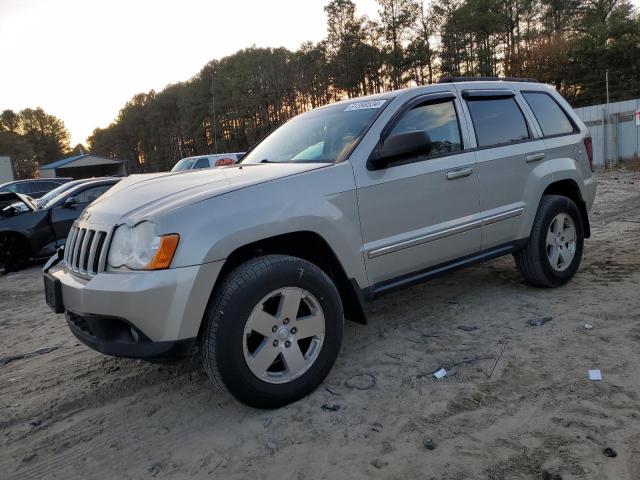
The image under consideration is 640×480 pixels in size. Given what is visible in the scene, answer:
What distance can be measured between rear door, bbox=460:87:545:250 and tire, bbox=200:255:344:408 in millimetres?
1696

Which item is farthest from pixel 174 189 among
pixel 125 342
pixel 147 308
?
pixel 125 342

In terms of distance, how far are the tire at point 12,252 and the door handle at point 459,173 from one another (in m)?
7.85

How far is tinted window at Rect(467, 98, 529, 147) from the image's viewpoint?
13.0 feet

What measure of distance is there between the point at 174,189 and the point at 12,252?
715 centimetres

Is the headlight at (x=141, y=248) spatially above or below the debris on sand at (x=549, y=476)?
above

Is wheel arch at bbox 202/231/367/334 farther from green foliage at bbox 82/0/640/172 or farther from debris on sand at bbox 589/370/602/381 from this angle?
green foliage at bbox 82/0/640/172

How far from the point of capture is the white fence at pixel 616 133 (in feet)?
56.0

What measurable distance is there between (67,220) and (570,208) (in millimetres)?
8057

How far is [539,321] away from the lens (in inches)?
150

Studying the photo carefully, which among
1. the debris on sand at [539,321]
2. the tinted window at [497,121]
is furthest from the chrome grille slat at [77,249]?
the debris on sand at [539,321]

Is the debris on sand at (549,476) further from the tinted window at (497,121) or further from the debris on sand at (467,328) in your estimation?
the tinted window at (497,121)

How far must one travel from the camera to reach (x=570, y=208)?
453 cm

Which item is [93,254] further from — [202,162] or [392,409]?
[202,162]

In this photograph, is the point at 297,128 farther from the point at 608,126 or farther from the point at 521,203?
the point at 608,126
